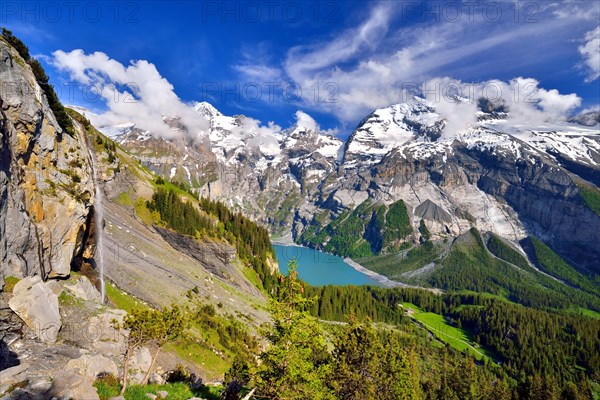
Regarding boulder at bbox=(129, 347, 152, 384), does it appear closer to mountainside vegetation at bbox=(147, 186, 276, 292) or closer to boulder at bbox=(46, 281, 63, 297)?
boulder at bbox=(46, 281, 63, 297)

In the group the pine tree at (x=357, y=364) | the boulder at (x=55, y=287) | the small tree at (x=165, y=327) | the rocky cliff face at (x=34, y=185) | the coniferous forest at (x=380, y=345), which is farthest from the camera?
the pine tree at (x=357, y=364)

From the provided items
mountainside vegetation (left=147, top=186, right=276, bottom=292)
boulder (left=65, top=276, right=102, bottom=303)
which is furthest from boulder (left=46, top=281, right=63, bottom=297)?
mountainside vegetation (left=147, top=186, right=276, bottom=292)

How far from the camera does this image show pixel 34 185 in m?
34.1

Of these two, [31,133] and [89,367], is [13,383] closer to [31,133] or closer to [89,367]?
[89,367]

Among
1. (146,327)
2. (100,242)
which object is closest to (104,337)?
(146,327)

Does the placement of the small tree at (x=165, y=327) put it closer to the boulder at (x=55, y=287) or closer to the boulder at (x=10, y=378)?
the boulder at (x=10, y=378)

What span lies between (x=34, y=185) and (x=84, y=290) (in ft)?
40.8

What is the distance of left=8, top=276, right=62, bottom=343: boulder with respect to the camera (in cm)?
2619

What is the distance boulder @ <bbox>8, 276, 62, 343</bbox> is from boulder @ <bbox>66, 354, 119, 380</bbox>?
889cm

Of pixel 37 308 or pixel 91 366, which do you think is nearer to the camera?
pixel 91 366

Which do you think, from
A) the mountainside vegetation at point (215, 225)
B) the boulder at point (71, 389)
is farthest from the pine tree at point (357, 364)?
the mountainside vegetation at point (215, 225)

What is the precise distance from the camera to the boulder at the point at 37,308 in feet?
→ 85.9

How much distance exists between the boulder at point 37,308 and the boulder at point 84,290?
18.3 feet

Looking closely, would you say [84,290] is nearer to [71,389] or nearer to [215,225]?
[71,389]
